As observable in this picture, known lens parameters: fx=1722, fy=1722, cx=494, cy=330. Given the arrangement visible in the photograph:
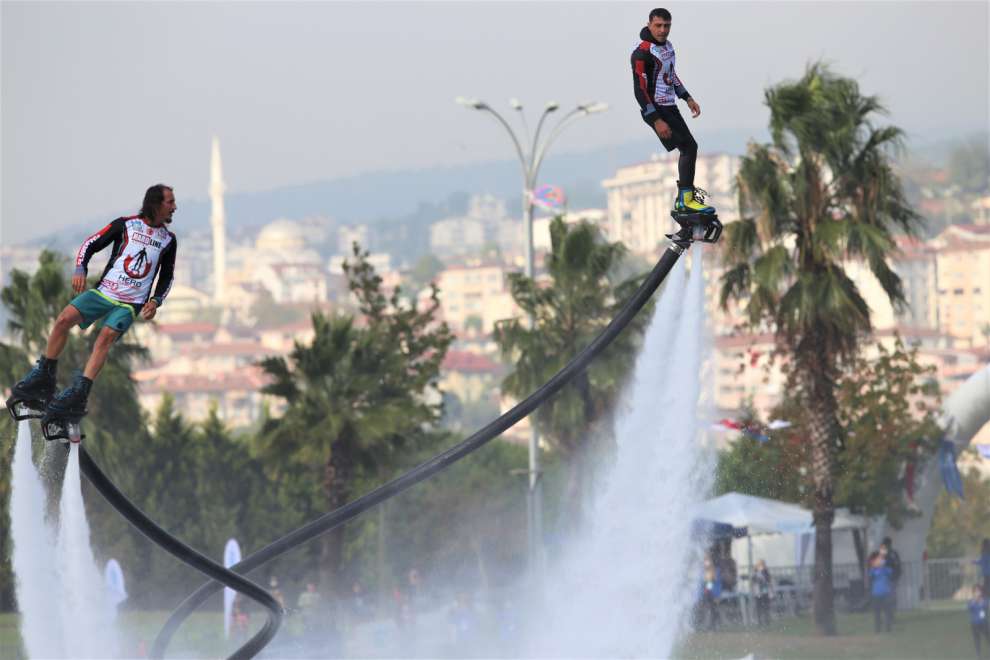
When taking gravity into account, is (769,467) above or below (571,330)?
below

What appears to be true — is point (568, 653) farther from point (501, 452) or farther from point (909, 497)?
point (501, 452)

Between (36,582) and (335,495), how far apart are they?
75.6 ft

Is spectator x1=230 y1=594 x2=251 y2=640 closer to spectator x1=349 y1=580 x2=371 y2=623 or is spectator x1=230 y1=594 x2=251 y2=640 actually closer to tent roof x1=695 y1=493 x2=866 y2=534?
spectator x1=349 y1=580 x2=371 y2=623

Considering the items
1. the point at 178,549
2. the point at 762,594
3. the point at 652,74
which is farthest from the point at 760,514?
the point at 652,74

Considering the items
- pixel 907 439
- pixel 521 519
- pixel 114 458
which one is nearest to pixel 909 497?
pixel 907 439

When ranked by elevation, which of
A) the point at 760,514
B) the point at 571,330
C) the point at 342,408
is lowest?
the point at 760,514

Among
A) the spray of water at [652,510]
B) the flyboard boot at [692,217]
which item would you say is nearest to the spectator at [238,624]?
the spray of water at [652,510]

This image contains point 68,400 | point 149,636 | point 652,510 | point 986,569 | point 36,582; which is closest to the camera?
point 68,400

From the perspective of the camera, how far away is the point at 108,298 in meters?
16.7

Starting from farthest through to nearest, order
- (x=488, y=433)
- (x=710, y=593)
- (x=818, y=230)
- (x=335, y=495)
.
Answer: (x=335, y=495)
(x=818, y=230)
(x=710, y=593)
(x=488, y=433)

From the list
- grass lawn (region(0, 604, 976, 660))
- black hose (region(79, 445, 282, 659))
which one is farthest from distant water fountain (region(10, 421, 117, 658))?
grass lawn (region(0, 604, 976, 660))

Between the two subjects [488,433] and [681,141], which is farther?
[488,433]

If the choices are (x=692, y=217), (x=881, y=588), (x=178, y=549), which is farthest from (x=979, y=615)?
(x=178, y=549)

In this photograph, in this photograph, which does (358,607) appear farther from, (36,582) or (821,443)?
(36,582)
